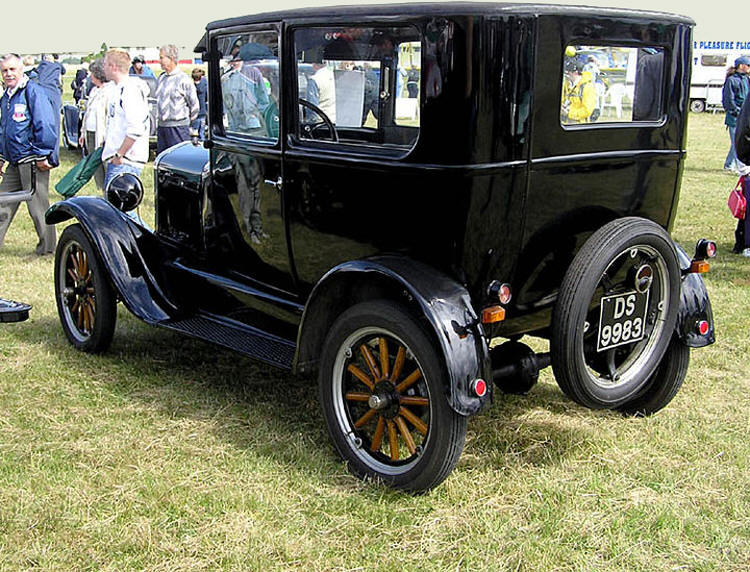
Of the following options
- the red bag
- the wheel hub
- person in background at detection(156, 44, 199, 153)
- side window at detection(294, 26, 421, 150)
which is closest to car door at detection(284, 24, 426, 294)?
side window at detection(294, 26, 421, 150)

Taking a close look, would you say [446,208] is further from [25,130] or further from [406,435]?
[25,130]

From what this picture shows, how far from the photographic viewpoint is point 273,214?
4.00 m

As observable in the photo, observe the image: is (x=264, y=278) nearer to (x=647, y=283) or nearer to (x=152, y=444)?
(x=152, y=444)

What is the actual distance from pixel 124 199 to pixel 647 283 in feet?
10.5

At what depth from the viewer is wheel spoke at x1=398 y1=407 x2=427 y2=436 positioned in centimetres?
332

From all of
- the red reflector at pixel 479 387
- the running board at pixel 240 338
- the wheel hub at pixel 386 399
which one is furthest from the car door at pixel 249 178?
the red reflector at pixel 479 387

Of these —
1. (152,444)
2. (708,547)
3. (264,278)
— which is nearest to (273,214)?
(264,278)

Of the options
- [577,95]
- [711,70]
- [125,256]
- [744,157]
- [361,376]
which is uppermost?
[711,70]

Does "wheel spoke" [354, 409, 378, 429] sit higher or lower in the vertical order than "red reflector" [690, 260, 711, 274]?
lower

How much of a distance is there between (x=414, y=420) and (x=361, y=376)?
29cm

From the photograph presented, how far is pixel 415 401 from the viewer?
3346 mm

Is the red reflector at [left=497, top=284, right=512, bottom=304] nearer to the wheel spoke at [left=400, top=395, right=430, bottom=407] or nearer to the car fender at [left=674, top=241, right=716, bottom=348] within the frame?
the wheel spoke at [left=400, top=395, right=430, bottom=407]

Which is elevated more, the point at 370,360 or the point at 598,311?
the point at 598,311

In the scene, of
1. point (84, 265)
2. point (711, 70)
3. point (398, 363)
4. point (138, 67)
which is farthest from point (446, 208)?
point (711, 70)
